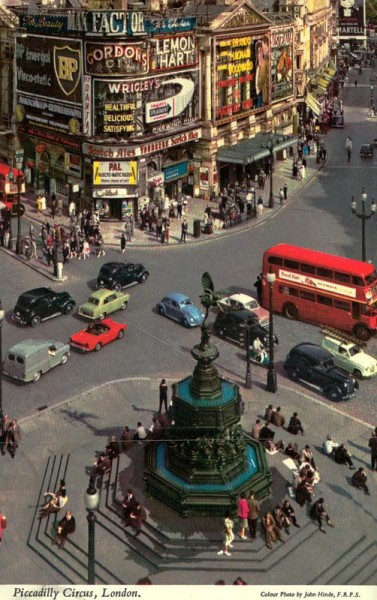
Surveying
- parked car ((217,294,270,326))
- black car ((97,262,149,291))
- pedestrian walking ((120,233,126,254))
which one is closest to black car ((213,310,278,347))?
parked car ((217,294,270,326))

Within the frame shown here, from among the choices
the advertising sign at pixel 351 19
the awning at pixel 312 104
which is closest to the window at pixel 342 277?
the awning at pixel 312 104

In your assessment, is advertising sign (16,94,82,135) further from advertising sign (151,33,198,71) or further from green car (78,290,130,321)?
green car (78,290,130,321)

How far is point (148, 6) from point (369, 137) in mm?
29854

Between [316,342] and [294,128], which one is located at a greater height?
[294,128]

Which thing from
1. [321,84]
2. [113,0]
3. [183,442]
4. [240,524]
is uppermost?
[113,0]

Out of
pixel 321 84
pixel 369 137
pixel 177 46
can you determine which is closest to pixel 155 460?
pixel 177 46

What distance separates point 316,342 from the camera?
4538 cm

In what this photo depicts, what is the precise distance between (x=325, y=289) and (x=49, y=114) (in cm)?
3281

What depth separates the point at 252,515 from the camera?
95.6ft

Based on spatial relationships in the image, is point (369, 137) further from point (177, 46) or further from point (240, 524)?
point (240, 524)

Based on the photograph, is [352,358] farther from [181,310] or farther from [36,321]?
[36,321]

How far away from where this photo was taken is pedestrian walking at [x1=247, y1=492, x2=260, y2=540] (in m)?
29.1

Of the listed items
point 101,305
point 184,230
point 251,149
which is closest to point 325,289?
point 101,305

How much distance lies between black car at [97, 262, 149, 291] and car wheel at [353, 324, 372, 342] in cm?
1441
